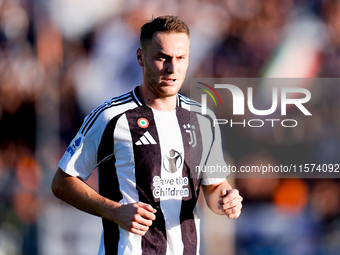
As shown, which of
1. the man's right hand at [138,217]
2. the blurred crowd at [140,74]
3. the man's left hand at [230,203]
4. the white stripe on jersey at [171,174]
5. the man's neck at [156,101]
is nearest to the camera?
the man's right hand at [138,217]

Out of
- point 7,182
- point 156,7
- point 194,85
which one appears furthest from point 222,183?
point 7,182

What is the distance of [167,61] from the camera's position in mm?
1727

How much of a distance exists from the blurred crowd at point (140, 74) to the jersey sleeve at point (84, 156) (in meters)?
1.88

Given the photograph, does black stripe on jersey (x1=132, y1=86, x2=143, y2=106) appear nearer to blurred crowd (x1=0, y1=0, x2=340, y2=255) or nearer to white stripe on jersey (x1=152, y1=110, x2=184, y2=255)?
white stripe on jersey (x1=152, y1=110, x2=184, y2=255)

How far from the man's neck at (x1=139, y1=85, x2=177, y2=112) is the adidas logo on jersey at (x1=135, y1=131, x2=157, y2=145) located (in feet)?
0.48

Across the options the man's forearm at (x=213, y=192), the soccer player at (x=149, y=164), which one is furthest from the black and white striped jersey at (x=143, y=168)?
the man's forearm at (x=213, y=192)

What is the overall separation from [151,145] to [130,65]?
6.42 ft

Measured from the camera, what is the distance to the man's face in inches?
67.5

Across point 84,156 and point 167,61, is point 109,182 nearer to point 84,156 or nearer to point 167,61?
point 84,156

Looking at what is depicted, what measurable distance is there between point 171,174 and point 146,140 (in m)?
0.19

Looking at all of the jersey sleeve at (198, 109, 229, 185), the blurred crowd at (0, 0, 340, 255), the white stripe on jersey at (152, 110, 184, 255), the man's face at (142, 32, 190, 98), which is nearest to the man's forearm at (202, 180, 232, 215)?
the jersey sleeve at (198, 109, 229, 185)

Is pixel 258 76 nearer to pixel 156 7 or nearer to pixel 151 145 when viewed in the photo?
pixel 156 7

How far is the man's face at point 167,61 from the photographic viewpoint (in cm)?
171

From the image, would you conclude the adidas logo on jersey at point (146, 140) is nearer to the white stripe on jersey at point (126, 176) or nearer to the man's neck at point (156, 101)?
the white stripe on jersey at point (126, 176)
